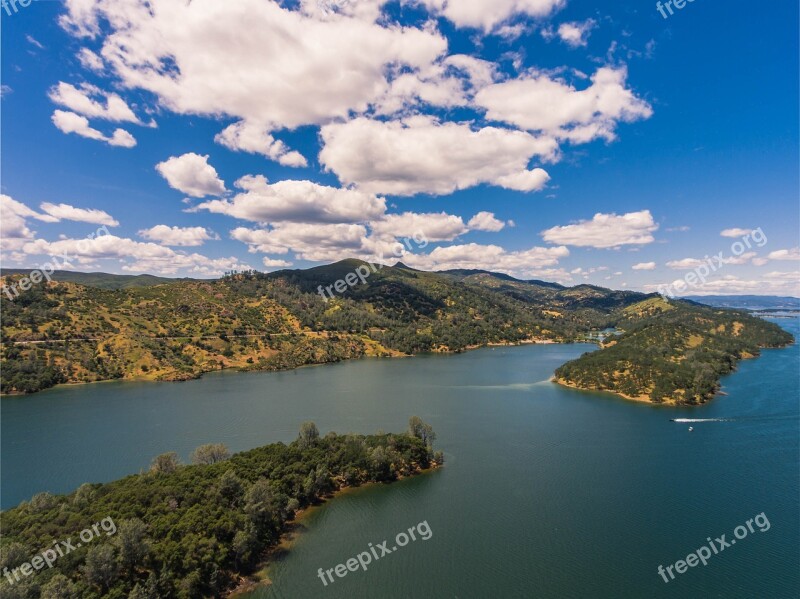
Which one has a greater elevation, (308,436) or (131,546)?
(308,436)

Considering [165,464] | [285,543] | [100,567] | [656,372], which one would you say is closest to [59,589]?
[100,567]

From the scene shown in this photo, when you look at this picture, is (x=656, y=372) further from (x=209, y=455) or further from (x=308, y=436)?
(x=209, y=455)

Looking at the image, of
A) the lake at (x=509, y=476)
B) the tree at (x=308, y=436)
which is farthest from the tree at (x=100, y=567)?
the tree at (x=308, y=436)

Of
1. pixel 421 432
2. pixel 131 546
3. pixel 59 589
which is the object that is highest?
pixel 131 546

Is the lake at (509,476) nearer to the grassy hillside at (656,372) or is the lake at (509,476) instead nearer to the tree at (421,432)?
the tree at (421,432)

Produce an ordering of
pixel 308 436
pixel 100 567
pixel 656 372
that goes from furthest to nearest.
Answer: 1. pixel 656 372
2. pixel 308 436
3. pixel 100 567

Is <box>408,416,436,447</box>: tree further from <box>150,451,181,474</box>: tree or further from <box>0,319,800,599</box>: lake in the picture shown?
<box>150,451,181,474</box>: tree

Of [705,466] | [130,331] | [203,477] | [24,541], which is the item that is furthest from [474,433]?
[130,331]
